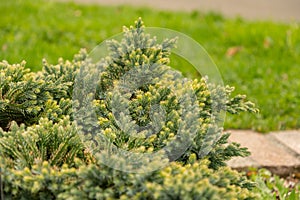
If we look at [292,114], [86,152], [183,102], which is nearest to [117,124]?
[86,152]

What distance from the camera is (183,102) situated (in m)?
2.58

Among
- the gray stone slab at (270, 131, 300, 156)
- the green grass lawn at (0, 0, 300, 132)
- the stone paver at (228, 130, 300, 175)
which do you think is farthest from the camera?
the green grass lawn at (0, 0, 300, 132)

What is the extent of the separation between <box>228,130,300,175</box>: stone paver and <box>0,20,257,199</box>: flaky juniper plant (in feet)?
3.59

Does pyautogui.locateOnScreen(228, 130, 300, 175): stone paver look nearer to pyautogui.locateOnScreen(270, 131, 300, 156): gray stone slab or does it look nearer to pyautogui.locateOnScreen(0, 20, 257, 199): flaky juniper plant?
pyautogui.locateOnScreen(270, 131, 300, 156): gray stone slab

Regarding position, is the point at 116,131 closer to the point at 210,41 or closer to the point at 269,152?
the point at 269,152

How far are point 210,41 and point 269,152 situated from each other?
265 centimetres

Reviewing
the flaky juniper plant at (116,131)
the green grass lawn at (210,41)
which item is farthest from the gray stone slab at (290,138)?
the flaky juniper plant at (116,131)

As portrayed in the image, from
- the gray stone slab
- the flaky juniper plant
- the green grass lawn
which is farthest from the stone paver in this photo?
the flaky juniper plant

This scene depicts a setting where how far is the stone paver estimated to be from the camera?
3.78m

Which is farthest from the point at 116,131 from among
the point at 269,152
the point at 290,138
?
the point at 290,138

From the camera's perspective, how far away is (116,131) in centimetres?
241

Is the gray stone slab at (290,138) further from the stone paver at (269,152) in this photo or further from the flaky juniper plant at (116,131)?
the flaky juniper plant at (116,131)

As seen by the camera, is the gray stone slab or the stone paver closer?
the stone paver

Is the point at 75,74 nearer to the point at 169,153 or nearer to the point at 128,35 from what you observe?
the point at 128,35
